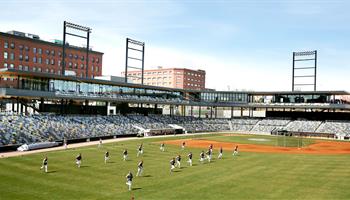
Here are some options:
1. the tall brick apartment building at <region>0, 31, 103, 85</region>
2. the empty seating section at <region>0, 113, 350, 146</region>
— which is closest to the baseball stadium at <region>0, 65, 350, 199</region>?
the empty seating section at <region>0, 113, 350, 146</region>

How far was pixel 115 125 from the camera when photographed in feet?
242

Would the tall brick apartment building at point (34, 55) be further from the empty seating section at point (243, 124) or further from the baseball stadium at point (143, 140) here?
the empty seating section at point (243, 124)

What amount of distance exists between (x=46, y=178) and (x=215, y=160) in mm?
20947

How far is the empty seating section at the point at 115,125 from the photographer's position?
52281 mm

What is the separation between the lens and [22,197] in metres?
23.4

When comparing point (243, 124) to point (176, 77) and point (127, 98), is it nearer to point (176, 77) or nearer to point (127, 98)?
point (127, 98)

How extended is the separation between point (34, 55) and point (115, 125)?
40.5 m

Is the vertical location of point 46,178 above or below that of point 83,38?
below

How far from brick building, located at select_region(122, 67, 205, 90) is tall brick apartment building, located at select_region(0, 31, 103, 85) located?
70.2m

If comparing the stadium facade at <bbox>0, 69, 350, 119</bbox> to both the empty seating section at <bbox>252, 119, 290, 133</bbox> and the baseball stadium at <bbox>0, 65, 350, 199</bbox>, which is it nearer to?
the baseball stadium at <bbox>0, 65, 350, 199</bbox>

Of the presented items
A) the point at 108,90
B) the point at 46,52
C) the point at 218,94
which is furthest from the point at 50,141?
the point at 218,94

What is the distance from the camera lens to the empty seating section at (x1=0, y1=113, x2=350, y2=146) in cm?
5228

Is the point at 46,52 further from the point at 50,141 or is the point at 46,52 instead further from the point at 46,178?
the point at 46,178

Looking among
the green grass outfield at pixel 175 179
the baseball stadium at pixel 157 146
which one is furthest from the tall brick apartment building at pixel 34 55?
the green grass outfield at pixel 175 179
